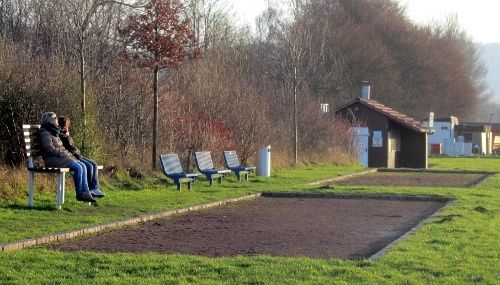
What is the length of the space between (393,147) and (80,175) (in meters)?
35.2

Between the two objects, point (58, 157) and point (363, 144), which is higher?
point (363, 144)

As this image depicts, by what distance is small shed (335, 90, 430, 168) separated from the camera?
47031mm

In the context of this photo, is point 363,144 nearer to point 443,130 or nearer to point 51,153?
point 51,153

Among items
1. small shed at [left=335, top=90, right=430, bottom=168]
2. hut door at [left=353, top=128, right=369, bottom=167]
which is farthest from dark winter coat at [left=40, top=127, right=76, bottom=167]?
small shed at [left=335, top=90, right=430, bottom=168]

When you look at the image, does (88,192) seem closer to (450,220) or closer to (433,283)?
(450,220)

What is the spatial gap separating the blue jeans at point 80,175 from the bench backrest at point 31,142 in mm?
676

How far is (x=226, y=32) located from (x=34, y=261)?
4299 centimetres

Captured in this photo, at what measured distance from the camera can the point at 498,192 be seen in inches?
897

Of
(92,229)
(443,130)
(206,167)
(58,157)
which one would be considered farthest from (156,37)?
(443,130)

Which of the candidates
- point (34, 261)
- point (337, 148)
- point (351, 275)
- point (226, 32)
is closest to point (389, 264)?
point (351, 275)

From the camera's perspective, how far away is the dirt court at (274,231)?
11.6m

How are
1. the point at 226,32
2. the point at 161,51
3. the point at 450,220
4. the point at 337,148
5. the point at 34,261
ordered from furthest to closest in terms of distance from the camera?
the point at 226,32 → the point at 337,148 → the point at 161,51 → the point at 450,220 → the point at 34,261

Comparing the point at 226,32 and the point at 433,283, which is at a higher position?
the point at 226,32

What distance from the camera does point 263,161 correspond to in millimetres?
27172
